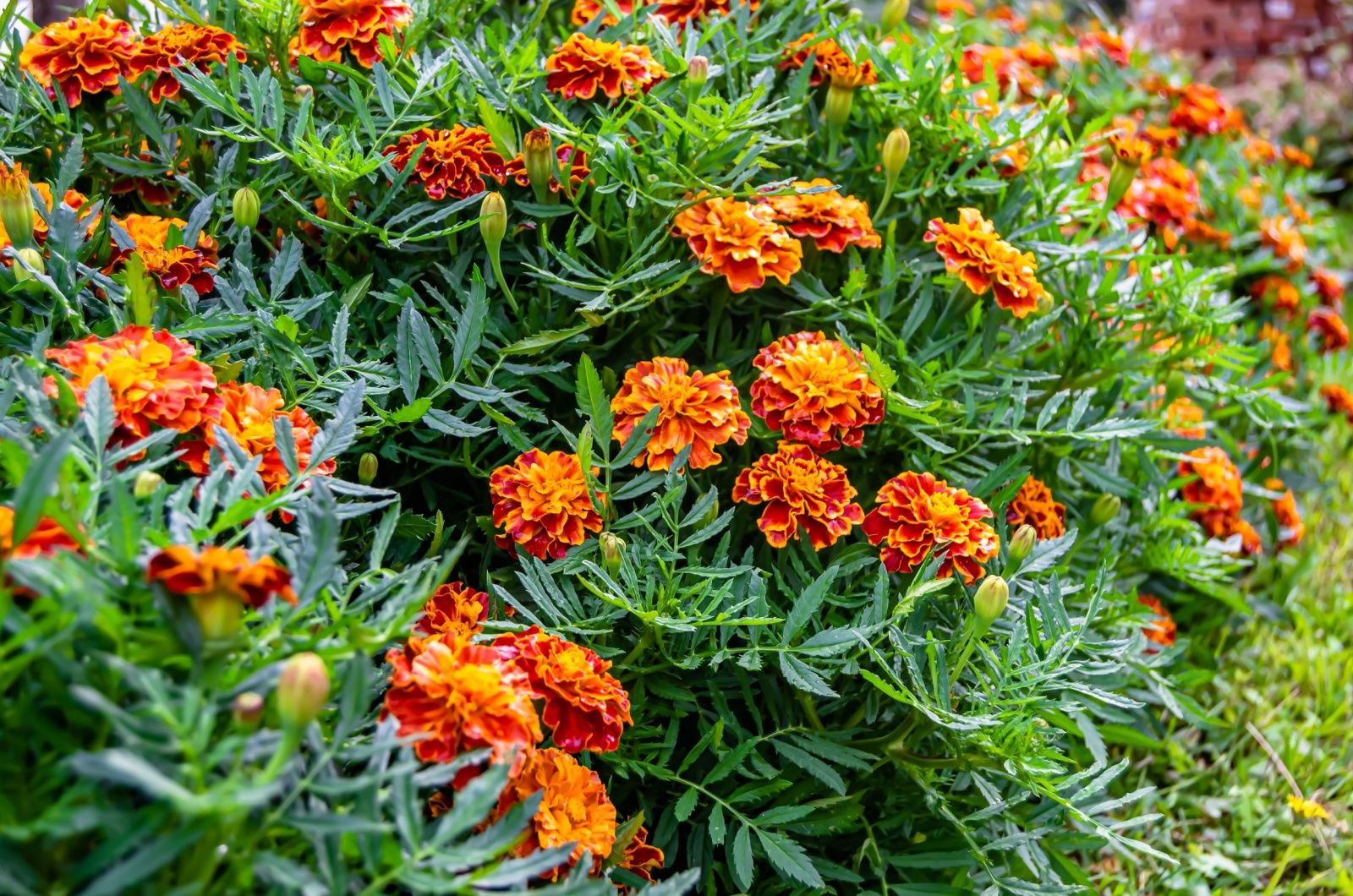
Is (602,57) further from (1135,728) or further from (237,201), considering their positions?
(1135,728)

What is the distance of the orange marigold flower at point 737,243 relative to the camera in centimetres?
112

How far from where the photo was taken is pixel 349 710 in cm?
66

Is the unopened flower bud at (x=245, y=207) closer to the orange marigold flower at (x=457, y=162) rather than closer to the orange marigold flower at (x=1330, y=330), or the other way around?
the orange marigold flower at (x=457, y=162)

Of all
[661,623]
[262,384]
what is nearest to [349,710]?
[661,623]

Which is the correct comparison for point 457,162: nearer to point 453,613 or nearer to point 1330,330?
point 453,613

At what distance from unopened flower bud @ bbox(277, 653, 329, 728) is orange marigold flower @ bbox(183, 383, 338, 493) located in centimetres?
27

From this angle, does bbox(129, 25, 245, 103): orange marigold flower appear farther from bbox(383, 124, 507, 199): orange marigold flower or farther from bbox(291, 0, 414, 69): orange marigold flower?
bbox(383, 124, 507, 199): orange marigold flower

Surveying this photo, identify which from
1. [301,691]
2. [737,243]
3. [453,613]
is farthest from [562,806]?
[737,243]

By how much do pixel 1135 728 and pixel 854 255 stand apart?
0.75 metres

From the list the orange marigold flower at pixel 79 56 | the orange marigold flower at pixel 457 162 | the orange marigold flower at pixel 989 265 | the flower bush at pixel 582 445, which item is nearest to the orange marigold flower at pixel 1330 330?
the flower bush at pixel 582 445

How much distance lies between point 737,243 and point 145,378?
543mm

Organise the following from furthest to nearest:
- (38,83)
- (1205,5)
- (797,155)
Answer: (1205,5), (797,155), (38,83)

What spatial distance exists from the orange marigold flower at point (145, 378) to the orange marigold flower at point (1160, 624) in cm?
110

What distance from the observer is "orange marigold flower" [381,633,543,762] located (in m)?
0.73
